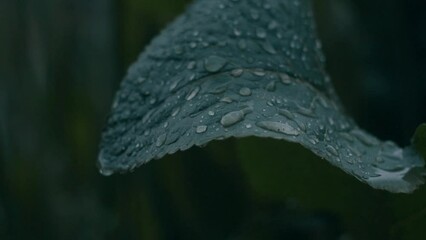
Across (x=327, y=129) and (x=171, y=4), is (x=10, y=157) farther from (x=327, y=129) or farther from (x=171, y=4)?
(x=327, y=129)

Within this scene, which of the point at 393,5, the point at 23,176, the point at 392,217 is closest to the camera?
the point at 392,217

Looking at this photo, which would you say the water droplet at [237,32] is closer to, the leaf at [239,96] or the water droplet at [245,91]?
the leaf at [239,96]

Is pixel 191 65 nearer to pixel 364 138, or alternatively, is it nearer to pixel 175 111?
pixel 175 111

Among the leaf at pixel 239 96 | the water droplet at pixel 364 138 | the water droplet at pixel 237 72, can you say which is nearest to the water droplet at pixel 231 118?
the leaf at pixel 239 96

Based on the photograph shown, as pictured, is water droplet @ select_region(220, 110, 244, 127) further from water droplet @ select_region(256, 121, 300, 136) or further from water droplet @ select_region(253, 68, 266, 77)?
water droplet @ select_region(253, 68, 266, 77)

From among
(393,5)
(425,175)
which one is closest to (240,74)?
(425,175)

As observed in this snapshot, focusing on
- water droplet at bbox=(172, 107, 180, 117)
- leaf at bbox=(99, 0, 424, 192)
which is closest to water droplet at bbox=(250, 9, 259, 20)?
leaf at bbox=(99, 0, 424, 192)

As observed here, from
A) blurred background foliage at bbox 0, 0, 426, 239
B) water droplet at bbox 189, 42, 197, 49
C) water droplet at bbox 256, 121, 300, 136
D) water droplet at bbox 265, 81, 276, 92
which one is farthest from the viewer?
blurred background foliage at bbox 0, 0, 426, 239
